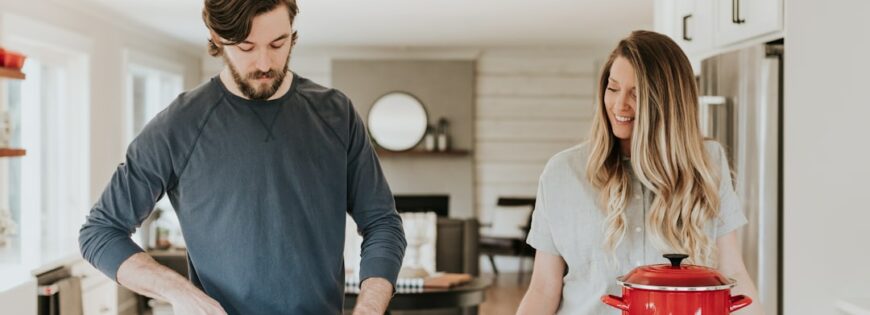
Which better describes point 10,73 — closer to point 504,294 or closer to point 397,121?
point 504,294

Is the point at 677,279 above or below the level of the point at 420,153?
below

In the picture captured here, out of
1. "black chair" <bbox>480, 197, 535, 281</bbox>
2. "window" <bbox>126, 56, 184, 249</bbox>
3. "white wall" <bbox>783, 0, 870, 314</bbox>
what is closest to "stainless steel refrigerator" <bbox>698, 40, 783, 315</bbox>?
"white wall" <bbox>783, 0, 870, 314</bbox>

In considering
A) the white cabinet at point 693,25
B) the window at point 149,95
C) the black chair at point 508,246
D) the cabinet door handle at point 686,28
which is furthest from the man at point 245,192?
the black chair at point 508,246

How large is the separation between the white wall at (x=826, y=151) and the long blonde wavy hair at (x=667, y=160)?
121cm

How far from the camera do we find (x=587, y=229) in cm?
188

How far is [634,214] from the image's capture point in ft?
6.11

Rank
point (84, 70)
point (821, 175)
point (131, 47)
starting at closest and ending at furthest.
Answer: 1. point (821, 175)
2. point (84, 70)
3. point (131, 47)

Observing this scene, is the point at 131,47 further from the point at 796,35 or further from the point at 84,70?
the point at 796,35

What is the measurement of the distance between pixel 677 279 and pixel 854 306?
59.8 inches

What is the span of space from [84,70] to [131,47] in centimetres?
108

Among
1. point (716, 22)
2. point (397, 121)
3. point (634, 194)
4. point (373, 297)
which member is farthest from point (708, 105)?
point (397, 121)

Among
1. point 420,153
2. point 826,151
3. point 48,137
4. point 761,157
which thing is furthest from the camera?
point 420,153

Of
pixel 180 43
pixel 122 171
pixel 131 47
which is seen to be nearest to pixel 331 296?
pixel 122 171

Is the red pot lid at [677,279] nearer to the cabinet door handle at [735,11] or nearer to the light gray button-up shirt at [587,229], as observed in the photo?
the light gray button-up shirt at [587,229]
